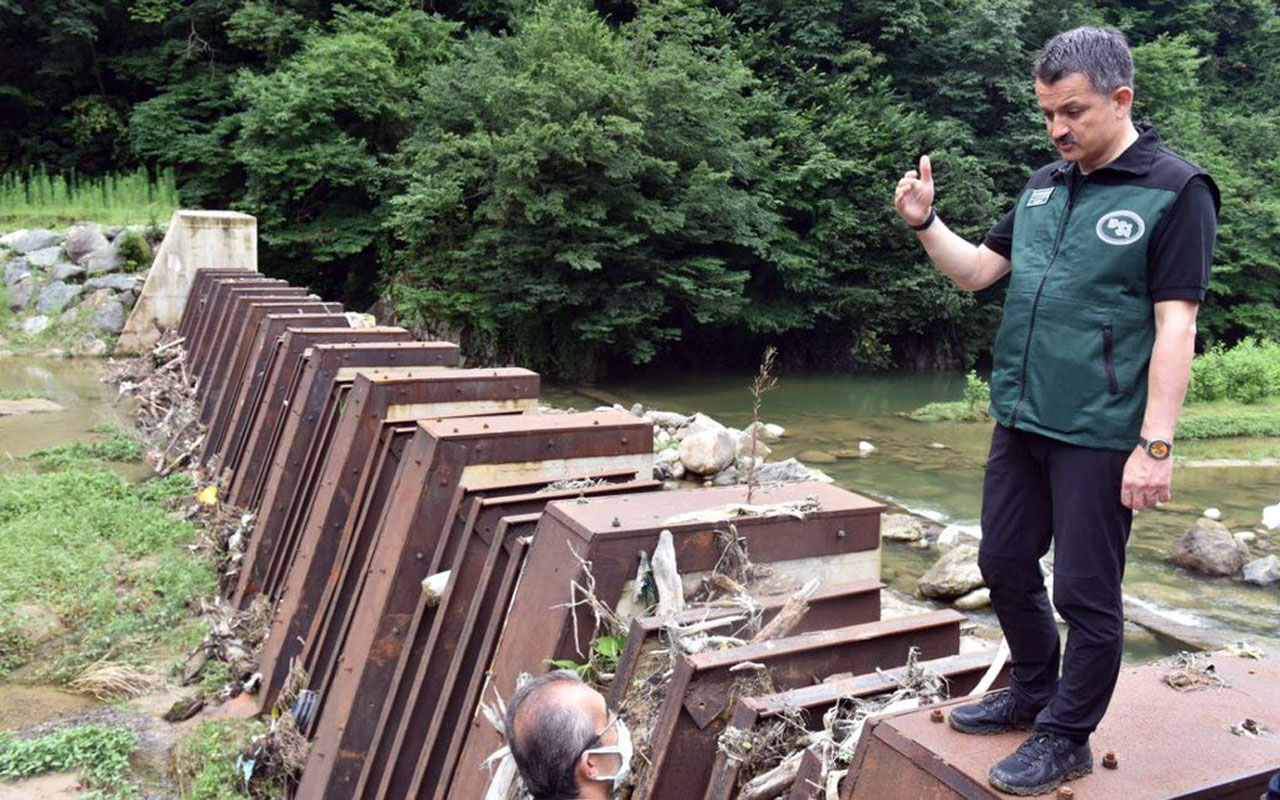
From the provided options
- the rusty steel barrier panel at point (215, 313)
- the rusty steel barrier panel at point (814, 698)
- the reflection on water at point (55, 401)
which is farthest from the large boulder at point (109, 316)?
the rusty steel barrier panel at point (814, 698)

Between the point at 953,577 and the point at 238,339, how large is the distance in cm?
685

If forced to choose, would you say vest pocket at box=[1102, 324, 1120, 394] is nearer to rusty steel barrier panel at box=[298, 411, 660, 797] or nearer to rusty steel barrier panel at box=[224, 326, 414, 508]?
rusty steel barrier panel at box=[298, 411, 660, 797]

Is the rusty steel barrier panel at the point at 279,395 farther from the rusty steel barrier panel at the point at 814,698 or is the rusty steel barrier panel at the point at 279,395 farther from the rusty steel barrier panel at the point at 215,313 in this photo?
the rusty steel barrier panel at the point at 814,698

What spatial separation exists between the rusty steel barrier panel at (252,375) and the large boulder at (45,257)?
8401 mm

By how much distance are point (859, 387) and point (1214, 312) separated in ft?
36.2

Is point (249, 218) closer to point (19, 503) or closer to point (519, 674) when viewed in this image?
point (19, 503)

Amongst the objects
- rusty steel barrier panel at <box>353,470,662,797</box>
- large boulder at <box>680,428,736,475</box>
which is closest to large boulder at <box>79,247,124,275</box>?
large boulder at <box>680,428,736,475</box>

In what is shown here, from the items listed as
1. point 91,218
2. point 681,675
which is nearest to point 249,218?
point 91,218

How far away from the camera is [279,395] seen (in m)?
7.44

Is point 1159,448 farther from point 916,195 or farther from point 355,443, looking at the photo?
point 355,443

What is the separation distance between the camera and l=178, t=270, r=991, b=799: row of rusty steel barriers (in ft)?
8.93

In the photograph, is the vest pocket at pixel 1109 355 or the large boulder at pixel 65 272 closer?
the vest pocket at pixel 1109 355

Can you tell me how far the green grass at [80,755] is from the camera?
445 centimetres

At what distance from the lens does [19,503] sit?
750 centimetres
